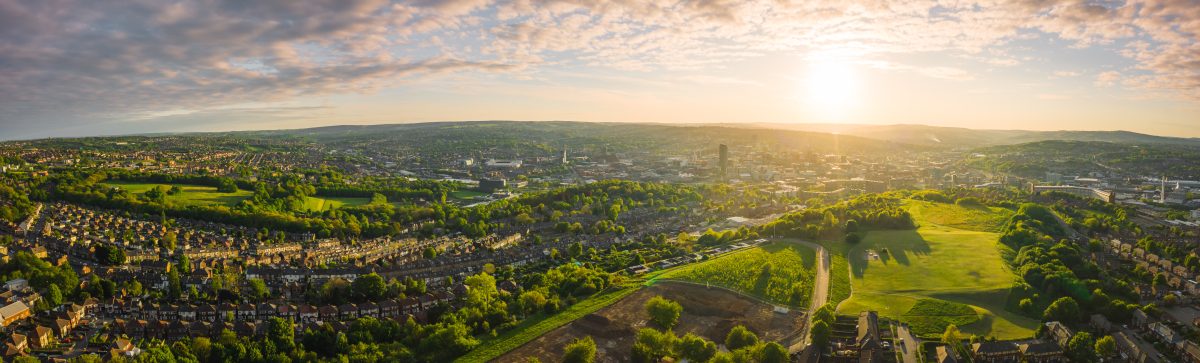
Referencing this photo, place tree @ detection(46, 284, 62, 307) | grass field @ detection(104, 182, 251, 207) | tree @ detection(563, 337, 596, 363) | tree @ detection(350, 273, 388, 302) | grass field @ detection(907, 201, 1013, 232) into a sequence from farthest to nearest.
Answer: grass field @ detection(104, 182, 251, 207), grass field @ detection(907, 201, 1013, 232), tree @ detection(350, 273, 388, 302), tree @ detection(46, 284, 62, 307), tree @ detection(563, 337, 596, 363)

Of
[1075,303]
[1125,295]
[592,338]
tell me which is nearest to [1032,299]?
[1075,303]

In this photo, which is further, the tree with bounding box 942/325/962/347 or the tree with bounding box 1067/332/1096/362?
the tree with bounding box 942/325/962/347

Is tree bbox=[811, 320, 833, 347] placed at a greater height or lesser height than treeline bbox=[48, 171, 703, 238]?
lesser

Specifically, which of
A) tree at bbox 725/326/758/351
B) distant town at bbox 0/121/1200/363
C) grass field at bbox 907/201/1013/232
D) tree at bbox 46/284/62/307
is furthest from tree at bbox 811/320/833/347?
tree at bbox 46/284/62/307

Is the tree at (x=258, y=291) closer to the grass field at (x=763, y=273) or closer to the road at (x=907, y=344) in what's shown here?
the grass field at (x=763, y=273)

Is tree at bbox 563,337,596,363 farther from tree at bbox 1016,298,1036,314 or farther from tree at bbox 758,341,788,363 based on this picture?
tree at bbox 1016,298,1036,314

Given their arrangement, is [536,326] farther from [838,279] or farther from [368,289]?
[838,279]

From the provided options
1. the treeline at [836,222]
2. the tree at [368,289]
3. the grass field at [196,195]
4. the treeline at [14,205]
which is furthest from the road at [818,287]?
the treeline at [14,205]
